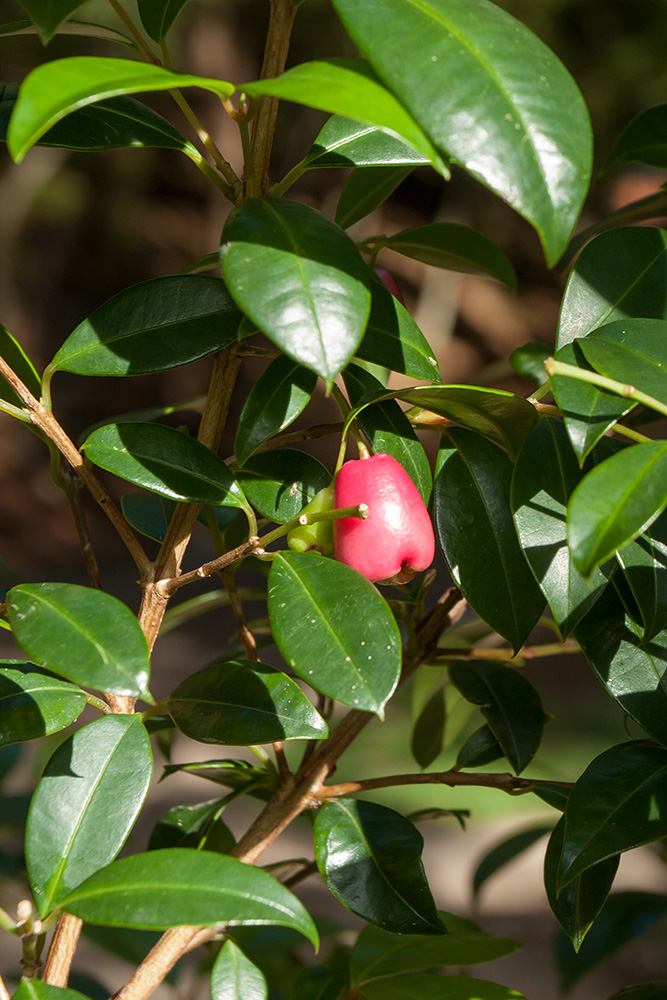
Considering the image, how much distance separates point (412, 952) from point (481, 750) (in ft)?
0.48

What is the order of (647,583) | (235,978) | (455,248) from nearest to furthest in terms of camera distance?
(647,583), (235,978), (455,248)

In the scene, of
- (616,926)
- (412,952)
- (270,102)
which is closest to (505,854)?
(616,926)

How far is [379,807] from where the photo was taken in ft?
1.60

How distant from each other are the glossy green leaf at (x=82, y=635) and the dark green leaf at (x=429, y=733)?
471mm

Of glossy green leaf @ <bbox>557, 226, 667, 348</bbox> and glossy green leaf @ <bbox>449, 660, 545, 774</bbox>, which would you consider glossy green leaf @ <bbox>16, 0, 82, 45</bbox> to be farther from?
glossy green leaf @ <bbox>449, 660, 545, 774</bbox>

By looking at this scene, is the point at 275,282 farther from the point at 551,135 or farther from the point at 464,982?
the point at 464,982

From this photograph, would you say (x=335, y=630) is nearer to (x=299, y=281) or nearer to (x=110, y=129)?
(x=299, y=281)

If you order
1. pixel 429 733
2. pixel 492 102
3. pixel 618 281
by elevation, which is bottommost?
pixel 429 733

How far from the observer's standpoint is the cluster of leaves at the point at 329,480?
0.29 meters

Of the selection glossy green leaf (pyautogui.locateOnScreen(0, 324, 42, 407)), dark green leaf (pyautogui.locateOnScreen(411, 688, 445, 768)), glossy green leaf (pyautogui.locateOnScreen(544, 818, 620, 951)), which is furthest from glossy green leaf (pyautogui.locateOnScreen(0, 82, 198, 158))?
dark green leaf (pyautogui.locateOnScreen(411, 688, 445, 768))

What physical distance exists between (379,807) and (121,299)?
0.32 metres

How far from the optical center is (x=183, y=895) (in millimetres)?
312

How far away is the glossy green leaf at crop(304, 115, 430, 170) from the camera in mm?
416

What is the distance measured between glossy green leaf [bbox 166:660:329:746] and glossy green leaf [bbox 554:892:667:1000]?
45 cm
